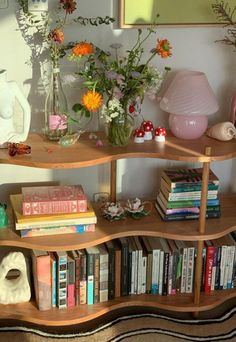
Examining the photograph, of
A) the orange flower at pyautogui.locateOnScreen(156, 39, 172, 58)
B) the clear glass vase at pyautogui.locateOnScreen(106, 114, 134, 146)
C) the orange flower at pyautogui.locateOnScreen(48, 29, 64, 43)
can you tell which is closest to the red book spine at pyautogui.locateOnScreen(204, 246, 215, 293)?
the clear glass vase at pyautogui.locateOnScreen(106, 114, 134, 146)

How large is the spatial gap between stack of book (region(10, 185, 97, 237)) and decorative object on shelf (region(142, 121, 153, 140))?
13.9 inches

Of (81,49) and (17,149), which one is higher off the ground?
(81,49)

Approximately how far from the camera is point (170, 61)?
2336mm

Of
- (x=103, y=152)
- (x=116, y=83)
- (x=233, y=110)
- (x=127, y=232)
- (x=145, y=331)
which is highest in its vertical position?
(x=116, y=83)

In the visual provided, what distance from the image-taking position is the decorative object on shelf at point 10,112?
204 cm

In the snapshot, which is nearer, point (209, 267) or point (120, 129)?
point (120, 129)

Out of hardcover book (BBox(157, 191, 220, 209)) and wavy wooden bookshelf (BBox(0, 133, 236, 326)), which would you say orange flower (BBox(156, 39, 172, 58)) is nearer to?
wavy wooden bookshelf (BBox(0, 133, 236, 326))

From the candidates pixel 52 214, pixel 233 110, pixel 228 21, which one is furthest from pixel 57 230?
pixel 228 21

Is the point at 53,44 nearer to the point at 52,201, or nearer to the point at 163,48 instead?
the point at 163,48

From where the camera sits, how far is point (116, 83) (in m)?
2.09

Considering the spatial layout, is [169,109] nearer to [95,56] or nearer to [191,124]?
[191,124]

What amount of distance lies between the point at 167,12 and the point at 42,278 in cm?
118

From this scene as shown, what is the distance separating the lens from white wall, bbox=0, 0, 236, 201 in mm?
2197


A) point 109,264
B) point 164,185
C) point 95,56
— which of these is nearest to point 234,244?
point 164,185
